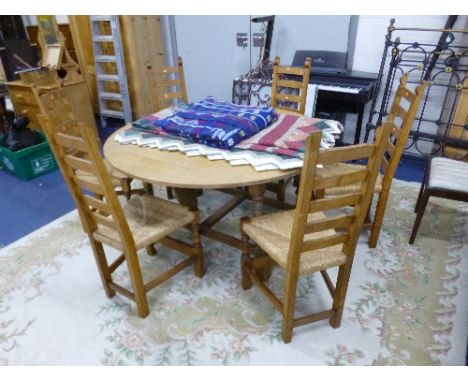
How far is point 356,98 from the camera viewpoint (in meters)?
2.80

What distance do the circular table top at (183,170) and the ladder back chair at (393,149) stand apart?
64cm

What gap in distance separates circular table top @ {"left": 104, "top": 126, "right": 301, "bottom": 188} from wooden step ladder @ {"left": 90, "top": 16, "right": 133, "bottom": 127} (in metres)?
2.47

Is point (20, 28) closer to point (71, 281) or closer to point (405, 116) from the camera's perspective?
point (71, 281)

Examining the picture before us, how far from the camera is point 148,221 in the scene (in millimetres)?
1669

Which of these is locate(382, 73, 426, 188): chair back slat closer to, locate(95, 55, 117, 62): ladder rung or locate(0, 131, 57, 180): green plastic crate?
locate(0, 131, 57, 180): green plastic crate

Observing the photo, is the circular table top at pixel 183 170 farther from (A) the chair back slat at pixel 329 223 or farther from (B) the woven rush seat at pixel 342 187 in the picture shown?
(B) the woven rush seat at pixel 342 187

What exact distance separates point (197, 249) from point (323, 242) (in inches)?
31.0

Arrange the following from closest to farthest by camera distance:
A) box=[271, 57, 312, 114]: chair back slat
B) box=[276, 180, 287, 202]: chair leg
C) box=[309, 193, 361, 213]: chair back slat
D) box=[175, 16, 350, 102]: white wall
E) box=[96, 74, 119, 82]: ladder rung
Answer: box=[309, 193, 361, 213]: chair back slat < box=[271, 57, 312, 114]: chair back slat < box=[276, 180, 287, 202]: chair leg < box=[175, 16, 350, 102]: white wall < box=[96, 74, 119, 82]: ladder rung

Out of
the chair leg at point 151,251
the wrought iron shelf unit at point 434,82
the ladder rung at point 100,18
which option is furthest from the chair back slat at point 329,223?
the ladder rung at point 100,18

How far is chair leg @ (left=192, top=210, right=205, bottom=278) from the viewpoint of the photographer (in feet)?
5.75

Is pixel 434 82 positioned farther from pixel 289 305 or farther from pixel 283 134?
pixel 289 305

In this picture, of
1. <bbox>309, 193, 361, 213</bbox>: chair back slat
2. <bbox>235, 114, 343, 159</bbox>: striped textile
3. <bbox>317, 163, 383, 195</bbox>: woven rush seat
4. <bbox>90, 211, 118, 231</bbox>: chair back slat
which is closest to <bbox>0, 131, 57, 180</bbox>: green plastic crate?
<bbox>90, 211, 118, 231</bbox>: chair back slat

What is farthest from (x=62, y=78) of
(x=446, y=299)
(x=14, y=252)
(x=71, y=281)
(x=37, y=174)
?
(x=446, y=299)

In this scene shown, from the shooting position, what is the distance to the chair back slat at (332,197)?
106cm
